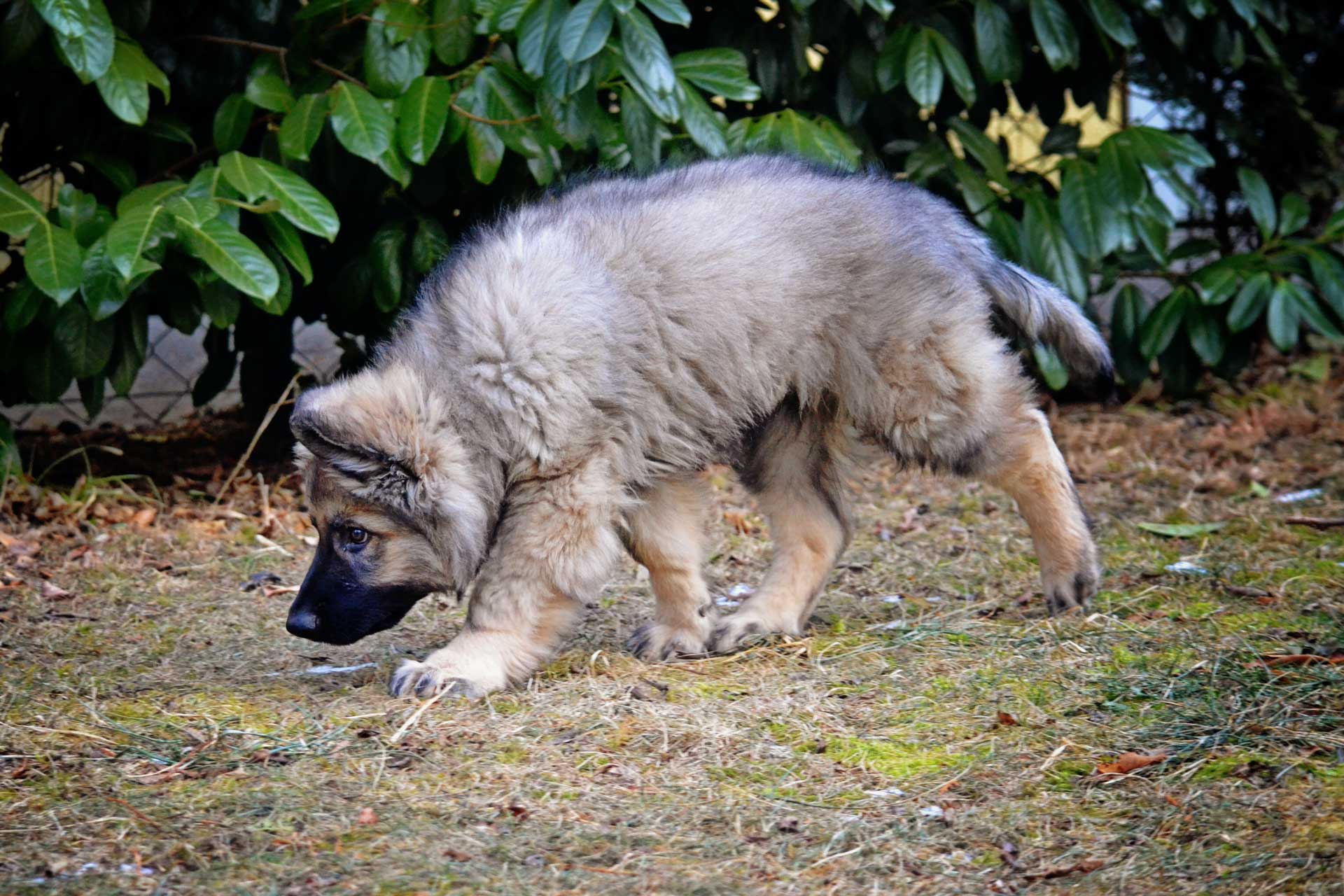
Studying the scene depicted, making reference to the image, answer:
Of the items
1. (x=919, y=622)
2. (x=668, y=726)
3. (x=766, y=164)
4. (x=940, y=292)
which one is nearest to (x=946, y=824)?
(x=668, y=726)

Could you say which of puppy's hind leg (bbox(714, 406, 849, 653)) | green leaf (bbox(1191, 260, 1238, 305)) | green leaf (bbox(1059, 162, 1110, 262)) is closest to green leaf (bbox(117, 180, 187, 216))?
puppy's hind leg (bbox(714, 406, 849, 653))

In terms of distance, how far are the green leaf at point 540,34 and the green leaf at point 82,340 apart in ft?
5.54

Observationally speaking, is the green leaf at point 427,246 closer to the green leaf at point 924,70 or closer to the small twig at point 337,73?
the small twig at point 337,73

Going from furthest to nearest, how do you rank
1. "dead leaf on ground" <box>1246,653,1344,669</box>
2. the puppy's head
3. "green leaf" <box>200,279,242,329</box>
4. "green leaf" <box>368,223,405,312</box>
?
"green leaf" <box>368,223,405,312</box> → "green leaf" <box>200,279,242,329</box> → the puppy's head → "dead leaf on ground" <box>1246,653,1344,669</box>

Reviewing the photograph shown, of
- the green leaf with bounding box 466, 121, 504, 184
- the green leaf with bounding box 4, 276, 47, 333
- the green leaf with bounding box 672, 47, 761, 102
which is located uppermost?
the green leaf with bounding box 672, 47, 761, 102

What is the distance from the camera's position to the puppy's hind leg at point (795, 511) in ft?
12.0

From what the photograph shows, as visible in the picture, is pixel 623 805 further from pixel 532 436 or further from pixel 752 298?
pixel 752 298

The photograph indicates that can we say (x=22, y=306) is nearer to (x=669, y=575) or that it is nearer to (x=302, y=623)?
(x=302, y=623)

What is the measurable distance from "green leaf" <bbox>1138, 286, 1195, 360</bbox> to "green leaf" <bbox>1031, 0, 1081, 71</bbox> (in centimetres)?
130

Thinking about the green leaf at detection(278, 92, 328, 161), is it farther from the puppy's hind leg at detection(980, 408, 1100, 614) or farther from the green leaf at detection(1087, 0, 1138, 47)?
the green leaf at detection(1087, 0, 1138, 47)

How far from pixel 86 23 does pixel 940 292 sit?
7.79 ft

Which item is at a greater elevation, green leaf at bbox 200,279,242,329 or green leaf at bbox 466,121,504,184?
green leaf at bbox 466,121,504,184

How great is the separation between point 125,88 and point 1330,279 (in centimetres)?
455

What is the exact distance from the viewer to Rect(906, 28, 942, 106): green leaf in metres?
4.68
